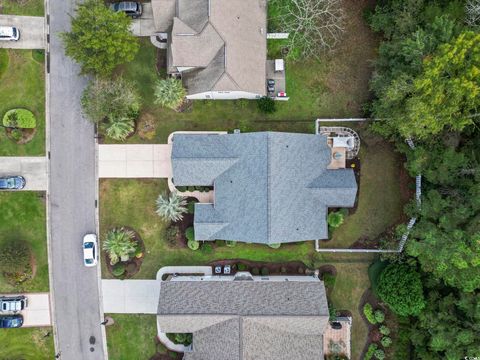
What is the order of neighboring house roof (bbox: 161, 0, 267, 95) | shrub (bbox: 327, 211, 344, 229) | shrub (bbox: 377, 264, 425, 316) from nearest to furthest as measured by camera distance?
neighboring house roof (bbox: 161, 0, 267, 95)
shrub (bbox: 377, 264, 425, 316)
shrub (bbox: 327, 211, 344, 229)

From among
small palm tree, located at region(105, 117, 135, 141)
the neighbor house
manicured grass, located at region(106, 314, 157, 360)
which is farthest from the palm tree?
the neighbor house

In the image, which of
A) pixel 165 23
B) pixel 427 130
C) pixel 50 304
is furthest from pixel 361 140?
pixel 50 304

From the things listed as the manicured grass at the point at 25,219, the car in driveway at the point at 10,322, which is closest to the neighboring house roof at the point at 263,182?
the manicured grass at the point at 25,219

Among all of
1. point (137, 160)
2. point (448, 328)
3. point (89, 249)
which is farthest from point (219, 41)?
point (448, 328)

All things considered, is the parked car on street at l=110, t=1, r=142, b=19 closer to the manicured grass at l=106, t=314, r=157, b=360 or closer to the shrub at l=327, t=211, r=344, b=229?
the shrub at l=327, t=211, r=344, b=229

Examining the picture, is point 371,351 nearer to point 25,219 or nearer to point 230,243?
point 230,243

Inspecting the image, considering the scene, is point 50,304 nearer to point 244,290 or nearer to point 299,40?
point 244,290
